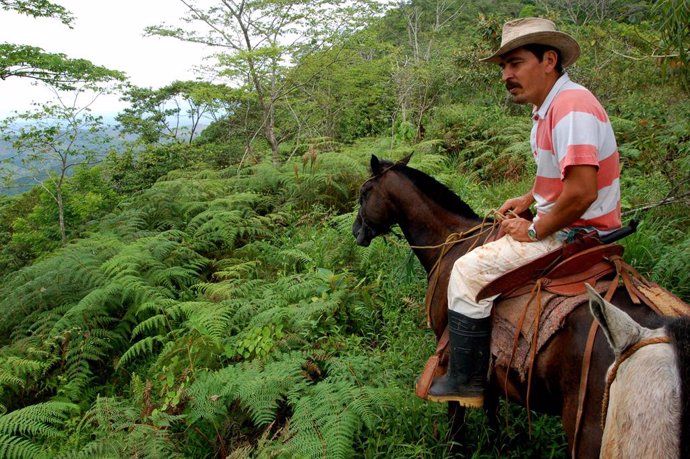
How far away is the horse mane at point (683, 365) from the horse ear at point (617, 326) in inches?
3.2

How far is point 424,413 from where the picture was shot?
330cm

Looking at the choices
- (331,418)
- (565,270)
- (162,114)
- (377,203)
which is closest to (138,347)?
(331,418)

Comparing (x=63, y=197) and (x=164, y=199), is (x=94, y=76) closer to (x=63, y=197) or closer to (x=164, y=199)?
(x=63, y=197)

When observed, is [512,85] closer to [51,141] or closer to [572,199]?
[572,199]

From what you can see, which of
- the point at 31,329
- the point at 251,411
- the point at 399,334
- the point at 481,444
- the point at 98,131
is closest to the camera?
the point at 481,444

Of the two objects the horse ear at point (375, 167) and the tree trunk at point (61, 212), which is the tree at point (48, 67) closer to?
the tree trunk at point (61, 212)

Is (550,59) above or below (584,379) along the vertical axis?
above

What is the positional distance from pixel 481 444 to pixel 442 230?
1.55 meters

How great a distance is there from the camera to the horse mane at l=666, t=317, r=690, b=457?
98 cm

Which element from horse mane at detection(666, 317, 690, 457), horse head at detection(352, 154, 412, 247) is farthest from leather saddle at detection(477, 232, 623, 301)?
horse head at detection(352, 154, 412, 247)

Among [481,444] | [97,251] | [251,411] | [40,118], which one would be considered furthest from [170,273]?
[40,118]

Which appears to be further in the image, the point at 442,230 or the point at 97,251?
the point at 97,251

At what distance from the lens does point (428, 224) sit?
3.20m

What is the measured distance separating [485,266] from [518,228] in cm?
28
